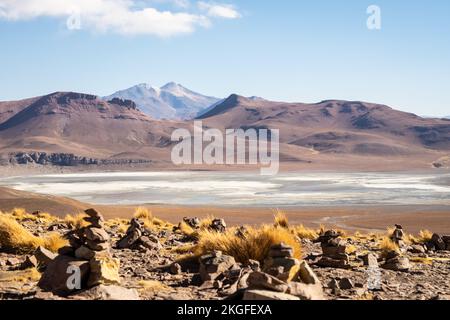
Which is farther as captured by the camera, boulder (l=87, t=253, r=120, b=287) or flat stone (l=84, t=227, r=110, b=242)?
flat stone (l=84, t=227, r=110, b=242)

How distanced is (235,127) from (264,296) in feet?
582

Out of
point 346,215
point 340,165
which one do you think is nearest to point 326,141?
point 340,165

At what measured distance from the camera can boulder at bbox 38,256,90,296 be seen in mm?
6629

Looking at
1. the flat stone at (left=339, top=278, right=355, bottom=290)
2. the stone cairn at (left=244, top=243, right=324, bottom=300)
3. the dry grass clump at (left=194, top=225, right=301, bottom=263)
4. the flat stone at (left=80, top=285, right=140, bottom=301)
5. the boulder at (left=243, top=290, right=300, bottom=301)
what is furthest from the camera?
the dry grass clump at (left=194, top=225, right=301, bottom=263)

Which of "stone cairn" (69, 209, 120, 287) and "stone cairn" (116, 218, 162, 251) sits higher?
"stone cairn" (69, 209, 120, 287)

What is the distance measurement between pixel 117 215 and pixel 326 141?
12233cm

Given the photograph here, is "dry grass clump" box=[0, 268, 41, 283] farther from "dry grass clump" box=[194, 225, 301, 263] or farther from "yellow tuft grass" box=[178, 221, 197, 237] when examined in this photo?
"yellow tuft grass" box=[178, 221, 197, 237]

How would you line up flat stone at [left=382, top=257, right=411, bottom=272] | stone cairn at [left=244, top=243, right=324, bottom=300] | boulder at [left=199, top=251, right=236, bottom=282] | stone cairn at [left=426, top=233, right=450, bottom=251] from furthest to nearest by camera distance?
1. stone cairn at [left=426, top=233, right=450, bottom=251]
2. flat stone at [left=382, top=257, right=411, bottom=272]
3. boulder at [left=199, top=251, right=236, bottom=282]
4. stone cairn at [left=244, top=243, right=324, bottom=300]

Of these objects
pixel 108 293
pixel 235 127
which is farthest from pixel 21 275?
pixel 235 127

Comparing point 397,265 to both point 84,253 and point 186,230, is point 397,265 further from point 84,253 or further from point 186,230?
point 186,230

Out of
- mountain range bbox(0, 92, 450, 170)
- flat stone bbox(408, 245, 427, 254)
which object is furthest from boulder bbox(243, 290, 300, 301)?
mountain range bbox(0, 92, 450, 170)
